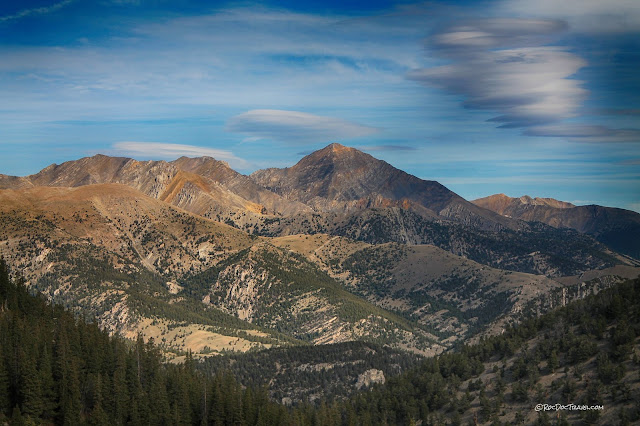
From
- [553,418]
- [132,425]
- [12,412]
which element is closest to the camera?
[12,412]

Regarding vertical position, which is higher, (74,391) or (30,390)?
(30,390)

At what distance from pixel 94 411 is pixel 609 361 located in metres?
131

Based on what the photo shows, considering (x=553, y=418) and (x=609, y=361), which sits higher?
(x=609, y=361)

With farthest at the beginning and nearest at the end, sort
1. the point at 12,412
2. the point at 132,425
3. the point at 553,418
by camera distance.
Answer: the point at 553,418 < the point at 132,425 < the point at 12,412

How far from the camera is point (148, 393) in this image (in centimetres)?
19562

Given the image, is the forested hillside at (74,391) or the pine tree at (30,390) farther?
the forested hillside at (74,391)

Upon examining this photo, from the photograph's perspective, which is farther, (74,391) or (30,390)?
(74,391)

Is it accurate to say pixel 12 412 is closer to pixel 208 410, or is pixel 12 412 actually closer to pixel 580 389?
pixel 208 410

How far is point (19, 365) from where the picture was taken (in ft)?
562

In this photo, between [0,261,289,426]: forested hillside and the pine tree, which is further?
[0,261,289,426]: forested hillside

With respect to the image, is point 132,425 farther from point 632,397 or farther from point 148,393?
point 632,397

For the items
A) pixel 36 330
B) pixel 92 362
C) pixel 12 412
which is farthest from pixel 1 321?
pixel 12 412

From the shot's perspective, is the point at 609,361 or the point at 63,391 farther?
the point at 609,361

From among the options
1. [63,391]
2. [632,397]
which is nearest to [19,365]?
[63,391]
